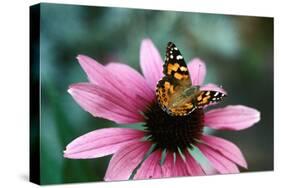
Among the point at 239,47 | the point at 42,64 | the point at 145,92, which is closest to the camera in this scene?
the point at 42,64

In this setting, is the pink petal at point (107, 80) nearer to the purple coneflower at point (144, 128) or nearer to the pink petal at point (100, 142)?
the purple coneflower at point (144, 128)

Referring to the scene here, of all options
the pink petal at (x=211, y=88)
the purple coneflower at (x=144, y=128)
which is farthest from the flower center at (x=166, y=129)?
the pink petal at (x=211, y=88)

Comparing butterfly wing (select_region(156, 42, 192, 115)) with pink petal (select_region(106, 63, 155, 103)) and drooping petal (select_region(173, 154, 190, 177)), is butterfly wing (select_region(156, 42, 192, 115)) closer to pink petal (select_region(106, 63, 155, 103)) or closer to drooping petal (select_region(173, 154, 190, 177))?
pink petal (select_region(106, 63, 155, 103))

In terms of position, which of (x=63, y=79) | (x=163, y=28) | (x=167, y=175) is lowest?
(x=167, y=175)

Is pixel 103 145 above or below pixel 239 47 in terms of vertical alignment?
below

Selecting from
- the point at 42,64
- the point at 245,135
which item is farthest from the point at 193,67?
the point at 42,64

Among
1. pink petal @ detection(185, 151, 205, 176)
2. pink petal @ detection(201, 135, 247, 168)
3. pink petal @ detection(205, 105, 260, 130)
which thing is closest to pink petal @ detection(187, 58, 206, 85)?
pink petal @ detection(205, 105, 260, 130)

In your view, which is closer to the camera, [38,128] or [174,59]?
[38,128]

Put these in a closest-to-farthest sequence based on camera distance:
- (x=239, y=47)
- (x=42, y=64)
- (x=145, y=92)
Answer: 1. (x=42, y=64)
2. (x=145, y=92)
3. (x=239, y=47)

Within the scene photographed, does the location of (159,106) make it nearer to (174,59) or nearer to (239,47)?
(174,59)
